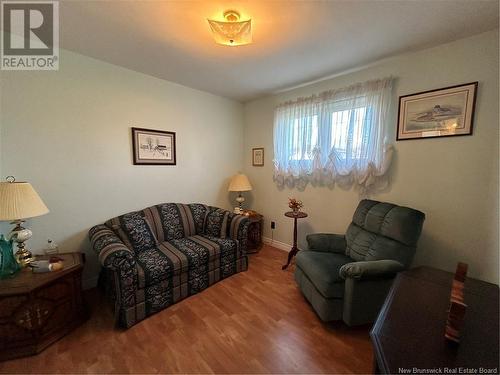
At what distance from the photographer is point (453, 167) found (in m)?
1.91

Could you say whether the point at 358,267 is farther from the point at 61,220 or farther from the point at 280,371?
the point at 61,220

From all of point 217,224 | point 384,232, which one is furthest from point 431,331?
point 217,224

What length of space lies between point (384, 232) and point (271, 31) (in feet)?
6.60

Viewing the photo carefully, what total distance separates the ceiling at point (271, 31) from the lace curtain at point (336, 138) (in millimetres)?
363

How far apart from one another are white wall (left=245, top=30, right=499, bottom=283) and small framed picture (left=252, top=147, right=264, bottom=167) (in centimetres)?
154

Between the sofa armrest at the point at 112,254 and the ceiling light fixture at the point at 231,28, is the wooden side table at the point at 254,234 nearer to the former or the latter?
the sofa armrest at the point at 112,254

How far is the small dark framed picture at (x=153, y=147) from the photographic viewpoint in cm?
255

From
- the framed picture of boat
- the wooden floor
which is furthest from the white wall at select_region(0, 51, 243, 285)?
the framed picture of boat

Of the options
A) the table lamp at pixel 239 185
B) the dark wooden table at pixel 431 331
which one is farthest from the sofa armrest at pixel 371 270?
the table lamp at pixel 239 185

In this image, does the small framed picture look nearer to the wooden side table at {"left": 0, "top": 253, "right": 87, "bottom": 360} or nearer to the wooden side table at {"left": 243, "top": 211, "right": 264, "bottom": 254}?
the wooden side table at {"left": 243, "top": 211, "right": 264, "bottom": 254}

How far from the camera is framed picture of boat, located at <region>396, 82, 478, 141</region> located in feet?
5.94

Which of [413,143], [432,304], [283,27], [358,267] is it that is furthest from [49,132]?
[413,143]

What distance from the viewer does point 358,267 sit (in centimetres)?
159

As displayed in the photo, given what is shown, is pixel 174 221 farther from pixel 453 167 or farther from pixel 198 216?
pixel 453 167
